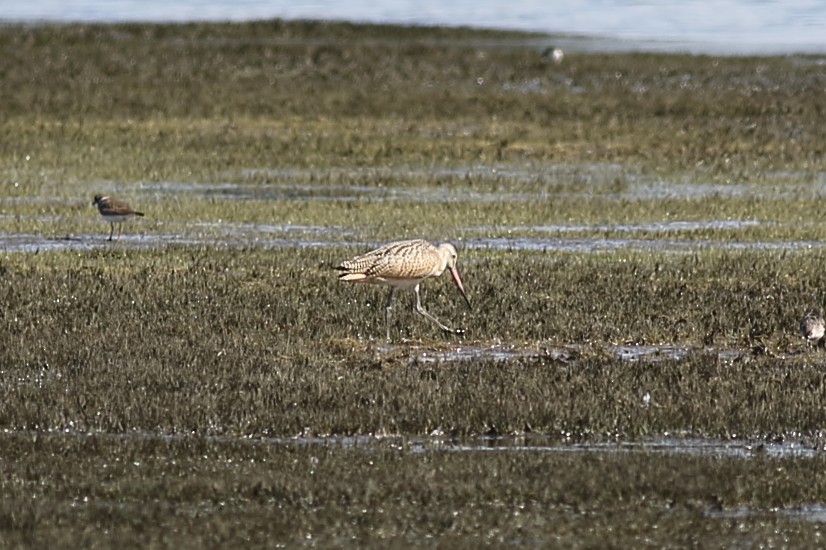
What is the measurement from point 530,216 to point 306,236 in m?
3.62

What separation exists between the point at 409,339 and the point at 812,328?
3010 mm

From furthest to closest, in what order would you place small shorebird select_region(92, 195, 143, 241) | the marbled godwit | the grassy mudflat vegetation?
small shorebird select_region(92, 195, 143, 241)
the marbled godwit
the grassy mudflat vegetation

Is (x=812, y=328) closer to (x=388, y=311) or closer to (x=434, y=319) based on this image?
(x=434, y=319)

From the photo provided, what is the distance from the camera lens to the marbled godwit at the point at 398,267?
46.6ft

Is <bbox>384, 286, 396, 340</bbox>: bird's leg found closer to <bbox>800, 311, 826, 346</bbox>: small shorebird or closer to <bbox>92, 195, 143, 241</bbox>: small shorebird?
<bbox>800, 311, 826, 346</bbox>: small shorebird

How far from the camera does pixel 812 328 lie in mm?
13930

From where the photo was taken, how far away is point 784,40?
58.1 m

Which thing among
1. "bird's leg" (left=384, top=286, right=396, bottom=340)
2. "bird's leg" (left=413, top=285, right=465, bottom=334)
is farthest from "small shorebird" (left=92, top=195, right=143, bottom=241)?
"bird's leg" (left=413, top=285, right=465, bottom=334)

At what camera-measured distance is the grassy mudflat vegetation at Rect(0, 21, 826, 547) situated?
9.26 m

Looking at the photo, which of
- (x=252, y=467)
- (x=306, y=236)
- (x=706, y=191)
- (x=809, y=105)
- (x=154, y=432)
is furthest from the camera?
(x=809, y=105)

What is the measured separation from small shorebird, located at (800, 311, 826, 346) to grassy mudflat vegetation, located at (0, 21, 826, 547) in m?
0.21

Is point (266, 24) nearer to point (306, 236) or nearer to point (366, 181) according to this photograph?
point (366, 181)

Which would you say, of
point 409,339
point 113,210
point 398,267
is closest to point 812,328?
point 409,339

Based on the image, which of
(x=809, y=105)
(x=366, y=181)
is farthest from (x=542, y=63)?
(x=366, y=181)
